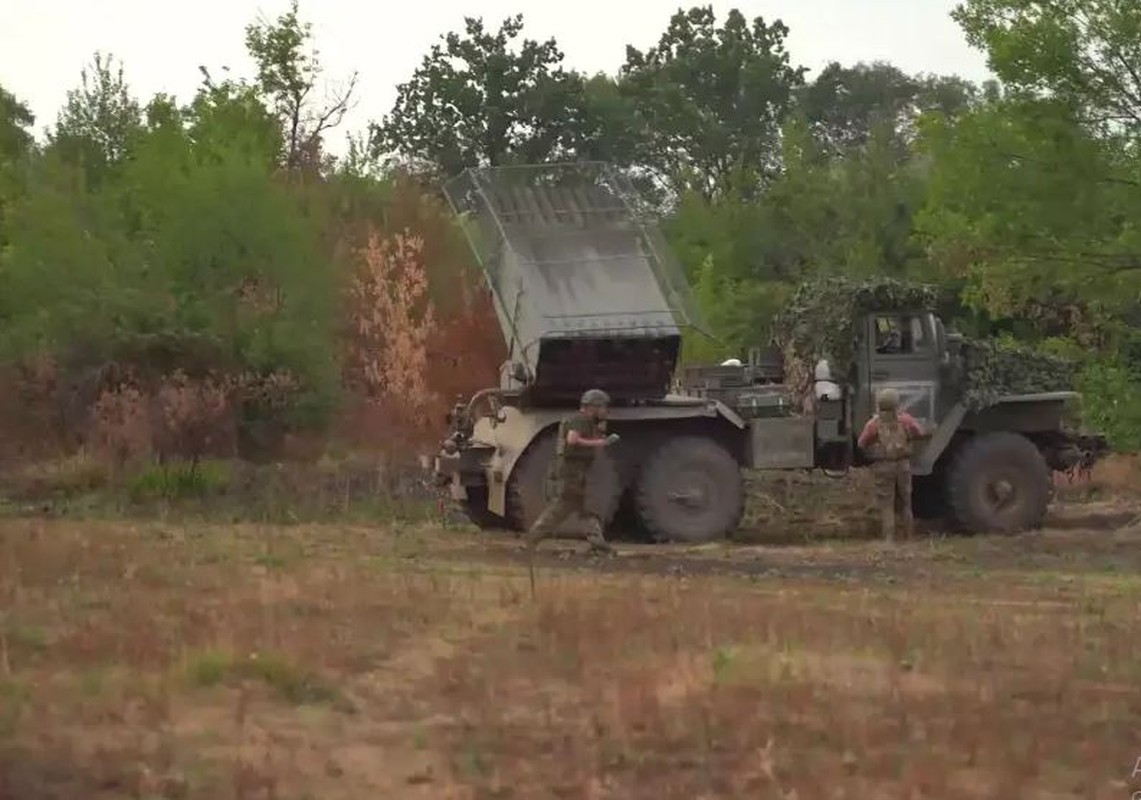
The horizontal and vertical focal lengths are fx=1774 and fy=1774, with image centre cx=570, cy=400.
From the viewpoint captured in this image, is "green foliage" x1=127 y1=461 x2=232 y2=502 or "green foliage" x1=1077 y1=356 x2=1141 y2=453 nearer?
"green foliage" x1=127 y1=461 x2=232 y2=502

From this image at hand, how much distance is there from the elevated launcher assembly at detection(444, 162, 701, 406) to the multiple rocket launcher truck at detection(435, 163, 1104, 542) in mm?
19

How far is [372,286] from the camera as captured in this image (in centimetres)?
2970

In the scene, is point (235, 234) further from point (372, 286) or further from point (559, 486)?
point (559, 486)

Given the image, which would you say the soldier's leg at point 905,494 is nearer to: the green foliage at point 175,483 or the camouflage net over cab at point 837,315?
the camouflage net over cab at point 837,315

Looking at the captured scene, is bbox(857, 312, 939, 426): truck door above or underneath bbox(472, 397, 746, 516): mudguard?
above

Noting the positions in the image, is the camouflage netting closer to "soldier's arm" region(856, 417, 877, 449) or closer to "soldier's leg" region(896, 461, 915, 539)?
"soldier's arm" region(856, 417, 877, 449)

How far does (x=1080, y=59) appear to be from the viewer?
2372 centimetres

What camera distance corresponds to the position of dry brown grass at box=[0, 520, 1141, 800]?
6809 millimetres

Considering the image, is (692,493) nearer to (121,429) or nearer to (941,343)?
(941,343)

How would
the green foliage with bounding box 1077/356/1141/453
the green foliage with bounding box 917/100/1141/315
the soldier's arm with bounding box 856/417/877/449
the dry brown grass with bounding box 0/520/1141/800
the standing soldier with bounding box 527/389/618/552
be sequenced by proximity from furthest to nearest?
the green foliage with bounding box 1077/356/1141/453, the green foliage with bounding box 917/100/1141/315, the soldier's arm with bounding box 856/417/877/449, the standing soldier with bounding box 527/389/618/552, the dry brown grass with bounding box 0/520/1141/800

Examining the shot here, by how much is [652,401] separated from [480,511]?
2472mm

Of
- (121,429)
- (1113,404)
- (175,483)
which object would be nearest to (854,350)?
(175,483)

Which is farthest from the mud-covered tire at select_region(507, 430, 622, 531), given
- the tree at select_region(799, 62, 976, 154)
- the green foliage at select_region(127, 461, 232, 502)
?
the tree at select_region(799, 62, 976, 154)

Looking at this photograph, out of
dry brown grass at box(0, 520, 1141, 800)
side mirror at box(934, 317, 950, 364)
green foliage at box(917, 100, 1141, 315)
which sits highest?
green foliage at box(917, 100, 1141, 315)
